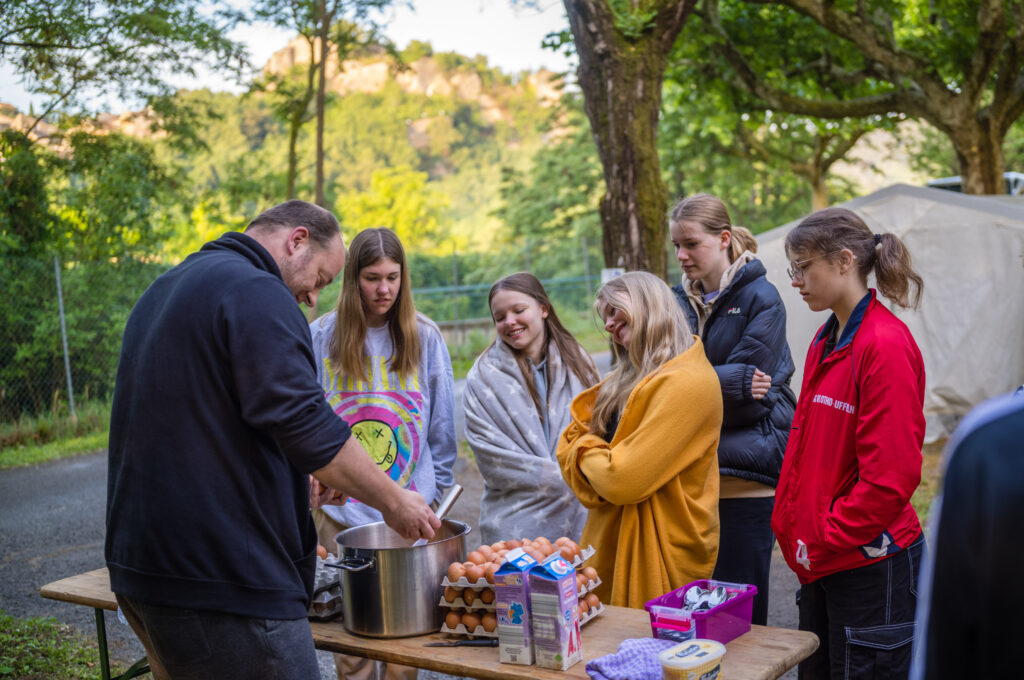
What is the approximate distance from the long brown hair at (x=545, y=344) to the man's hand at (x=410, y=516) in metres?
1.23

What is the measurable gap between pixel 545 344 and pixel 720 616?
160 cm

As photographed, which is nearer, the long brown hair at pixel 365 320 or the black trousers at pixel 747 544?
the black trousers at pixel 747 544

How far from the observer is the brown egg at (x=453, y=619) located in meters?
2.38

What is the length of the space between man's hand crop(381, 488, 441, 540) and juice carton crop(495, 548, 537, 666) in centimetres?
24

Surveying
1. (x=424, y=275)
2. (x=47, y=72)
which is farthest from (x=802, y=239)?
(x=424, y=275)

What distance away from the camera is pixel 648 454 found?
8.85 ft

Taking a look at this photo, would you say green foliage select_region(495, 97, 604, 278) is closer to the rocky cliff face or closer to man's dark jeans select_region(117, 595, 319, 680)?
man's dark jeans select_region(117, 595, 319, 680)

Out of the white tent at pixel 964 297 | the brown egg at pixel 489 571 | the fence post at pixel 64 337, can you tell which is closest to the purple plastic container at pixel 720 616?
the brown egg at pixel 489 571

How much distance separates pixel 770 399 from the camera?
127 inches

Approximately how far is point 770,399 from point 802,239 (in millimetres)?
833

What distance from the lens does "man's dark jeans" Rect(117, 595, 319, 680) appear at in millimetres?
2025

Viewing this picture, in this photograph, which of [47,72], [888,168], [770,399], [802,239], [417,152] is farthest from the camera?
[888,168]

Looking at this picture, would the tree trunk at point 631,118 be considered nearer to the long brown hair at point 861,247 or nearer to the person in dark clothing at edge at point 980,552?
the long brown hair at point 861,247

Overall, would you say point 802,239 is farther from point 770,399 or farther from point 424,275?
point 424,275
